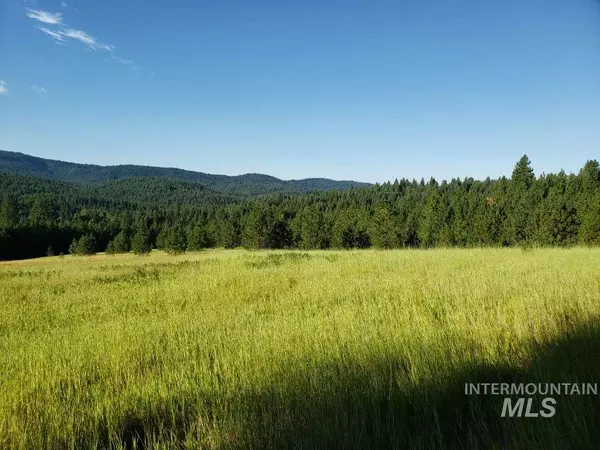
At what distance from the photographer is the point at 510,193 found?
7150cm

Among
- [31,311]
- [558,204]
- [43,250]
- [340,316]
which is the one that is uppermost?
[558,204]

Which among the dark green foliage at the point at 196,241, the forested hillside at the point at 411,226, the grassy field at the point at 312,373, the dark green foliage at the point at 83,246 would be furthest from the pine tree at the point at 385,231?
the dark green foliage at the point at 83,246

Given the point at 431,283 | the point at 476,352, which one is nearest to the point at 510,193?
the point at 431,283

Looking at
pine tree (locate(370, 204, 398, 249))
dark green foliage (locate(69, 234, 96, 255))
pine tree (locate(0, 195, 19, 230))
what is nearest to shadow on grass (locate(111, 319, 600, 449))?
pine tree (locate(370, 204, 398, 249))

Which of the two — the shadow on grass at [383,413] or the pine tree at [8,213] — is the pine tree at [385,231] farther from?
the pine tree at [8,213]

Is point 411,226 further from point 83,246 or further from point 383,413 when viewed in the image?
point 383,413

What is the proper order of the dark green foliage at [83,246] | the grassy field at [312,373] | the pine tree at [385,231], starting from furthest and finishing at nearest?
the dark green foliage at [83,246]
the pine tree at [385,231]
the grassy field at [312,373]

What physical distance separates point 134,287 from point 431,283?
370 inches

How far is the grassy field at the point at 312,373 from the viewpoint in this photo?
2.48 m

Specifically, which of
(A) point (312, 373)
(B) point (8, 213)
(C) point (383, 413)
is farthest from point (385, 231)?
(B) point (8, 213)

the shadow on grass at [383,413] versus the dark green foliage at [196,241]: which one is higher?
the shadow on grass at [383,413]

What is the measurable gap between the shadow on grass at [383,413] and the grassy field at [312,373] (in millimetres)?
14

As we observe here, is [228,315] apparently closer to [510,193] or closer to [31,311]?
[31,311]

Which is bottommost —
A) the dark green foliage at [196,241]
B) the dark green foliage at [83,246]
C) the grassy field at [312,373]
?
the dark green foliage at [83,246]
